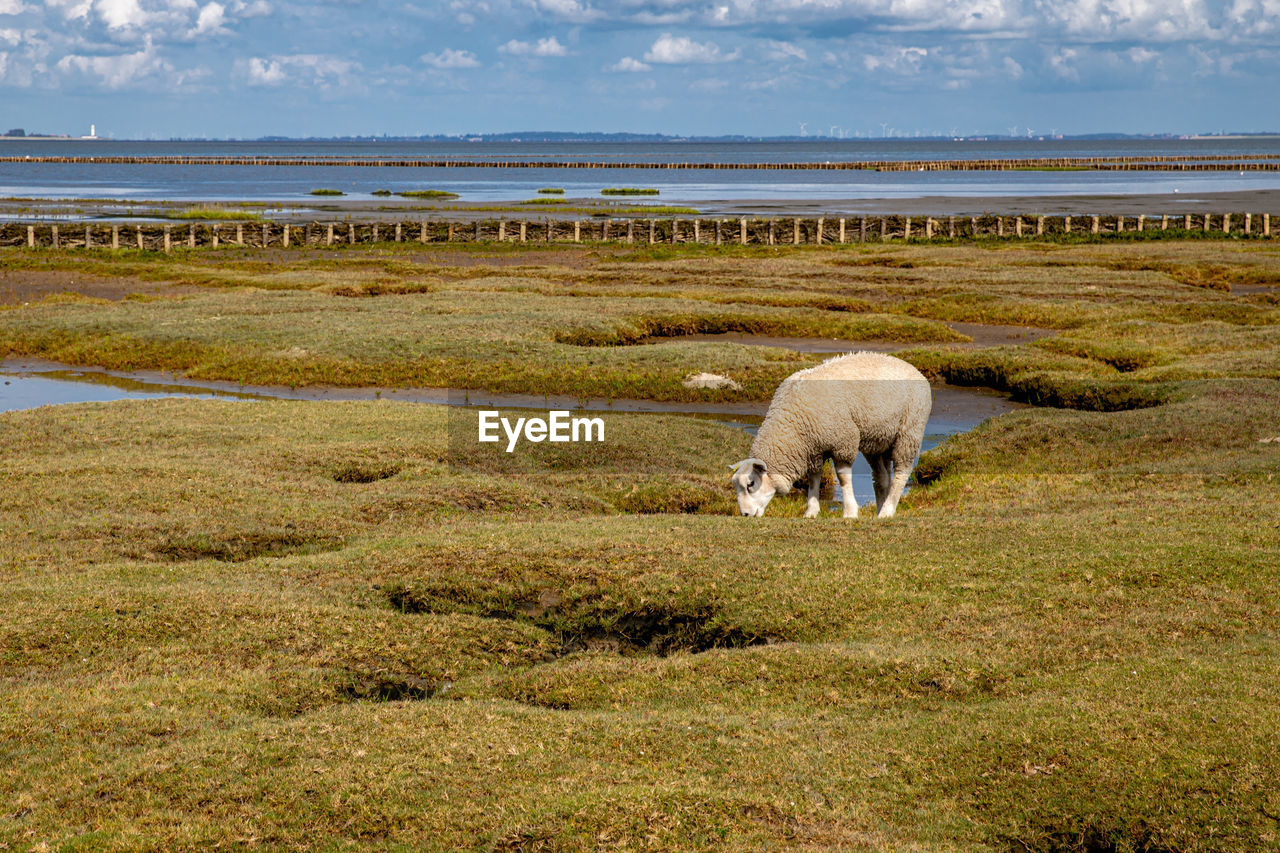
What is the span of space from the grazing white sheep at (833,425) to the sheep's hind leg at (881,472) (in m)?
0.37

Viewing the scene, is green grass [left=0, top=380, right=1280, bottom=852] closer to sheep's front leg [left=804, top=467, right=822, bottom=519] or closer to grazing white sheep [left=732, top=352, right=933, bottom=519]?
grazing white sheep [left=732, top=352, right=933, bottom=519]

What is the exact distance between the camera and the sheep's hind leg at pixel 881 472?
18.6m

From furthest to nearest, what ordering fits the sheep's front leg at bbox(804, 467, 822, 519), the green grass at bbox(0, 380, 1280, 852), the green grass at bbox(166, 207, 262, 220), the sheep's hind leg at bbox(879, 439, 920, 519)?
1. the green grass at bbox(166, 207, 262, 220)
2. the sheep's hind leg at bbox(879, 439, 920, 519)
3. the sheep's front leg at bbox(804, 467, 822, 519)
4. the green grass at bbox(0, 380, 1280, 852)

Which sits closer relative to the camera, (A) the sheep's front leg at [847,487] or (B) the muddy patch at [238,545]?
(B) the muddy patch at [238,545]

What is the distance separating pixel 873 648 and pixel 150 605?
7.14 m

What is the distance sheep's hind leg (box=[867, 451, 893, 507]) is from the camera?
61.0ft

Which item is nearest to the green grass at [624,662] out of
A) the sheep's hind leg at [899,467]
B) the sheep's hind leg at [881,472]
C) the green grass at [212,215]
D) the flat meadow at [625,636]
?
the flat meadow at [625,636]

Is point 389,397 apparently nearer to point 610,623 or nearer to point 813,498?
point 813,498

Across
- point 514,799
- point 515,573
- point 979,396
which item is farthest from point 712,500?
point 979,396

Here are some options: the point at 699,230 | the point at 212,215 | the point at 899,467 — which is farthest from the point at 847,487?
the point at 212,215

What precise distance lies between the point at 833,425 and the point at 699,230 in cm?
6280

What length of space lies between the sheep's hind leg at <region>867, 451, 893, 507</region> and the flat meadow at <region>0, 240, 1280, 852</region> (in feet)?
2.27

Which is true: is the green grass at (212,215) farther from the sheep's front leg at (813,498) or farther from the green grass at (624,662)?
the sheep's front leg at (813,498)

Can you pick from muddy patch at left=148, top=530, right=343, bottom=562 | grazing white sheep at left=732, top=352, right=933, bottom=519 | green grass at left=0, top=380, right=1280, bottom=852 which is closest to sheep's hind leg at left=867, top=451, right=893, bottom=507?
grazing white sheep at left=732, top=352, right=933, bottom=519
